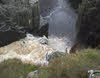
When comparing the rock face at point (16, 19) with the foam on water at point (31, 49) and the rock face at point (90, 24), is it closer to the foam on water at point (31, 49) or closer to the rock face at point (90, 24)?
the foam on water at point (31, 49)

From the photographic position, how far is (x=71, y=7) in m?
22.1

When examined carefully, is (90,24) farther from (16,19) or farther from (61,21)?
(16,19)

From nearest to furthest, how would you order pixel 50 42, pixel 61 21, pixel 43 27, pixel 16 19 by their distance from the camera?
1. pixel 50 42
2. pixel 16 19
3. pixel 43 27
4. pixel 61 21

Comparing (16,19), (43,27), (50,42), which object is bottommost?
(50,42)

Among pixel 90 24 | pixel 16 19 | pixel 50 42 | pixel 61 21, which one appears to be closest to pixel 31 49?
pixel 50 42

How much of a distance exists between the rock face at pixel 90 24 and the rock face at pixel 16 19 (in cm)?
401

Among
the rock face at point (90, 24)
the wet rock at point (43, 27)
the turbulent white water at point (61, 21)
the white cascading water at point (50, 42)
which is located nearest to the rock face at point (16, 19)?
the wet rock at point (43, 27)

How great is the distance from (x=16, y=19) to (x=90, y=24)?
5576 mm

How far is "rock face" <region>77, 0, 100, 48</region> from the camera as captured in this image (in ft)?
46.2

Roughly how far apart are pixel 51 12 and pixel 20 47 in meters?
7.86

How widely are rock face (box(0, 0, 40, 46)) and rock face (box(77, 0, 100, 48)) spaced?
4009 mm

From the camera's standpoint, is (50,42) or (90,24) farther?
(50,42)

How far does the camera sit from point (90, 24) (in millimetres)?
14680

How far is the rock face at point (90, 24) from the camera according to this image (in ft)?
46.2
